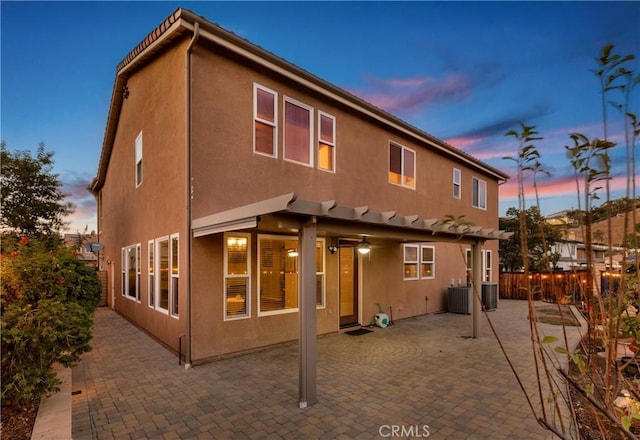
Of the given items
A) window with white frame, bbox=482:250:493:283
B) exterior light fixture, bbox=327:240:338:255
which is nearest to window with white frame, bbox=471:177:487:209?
window with white frame, bbox=482:250:493:283

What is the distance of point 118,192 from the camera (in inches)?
520

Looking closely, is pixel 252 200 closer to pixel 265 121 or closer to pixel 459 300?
pixel 265 121

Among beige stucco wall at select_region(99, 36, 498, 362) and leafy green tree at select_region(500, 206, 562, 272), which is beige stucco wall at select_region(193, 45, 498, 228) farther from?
leafy green tree at select_region(500, 206, 562, 272)

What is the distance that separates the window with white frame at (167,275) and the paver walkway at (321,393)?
3.28 ft

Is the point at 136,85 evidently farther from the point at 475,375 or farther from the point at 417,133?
the point at 475,375

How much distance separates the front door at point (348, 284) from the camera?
991cm

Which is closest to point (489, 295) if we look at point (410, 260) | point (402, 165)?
point (410, 260)

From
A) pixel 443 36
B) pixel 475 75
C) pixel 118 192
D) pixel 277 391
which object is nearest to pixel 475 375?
pixel 277 391

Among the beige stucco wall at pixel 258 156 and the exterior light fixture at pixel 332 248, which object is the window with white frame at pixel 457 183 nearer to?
the beige stucco wall at pixel 258 156

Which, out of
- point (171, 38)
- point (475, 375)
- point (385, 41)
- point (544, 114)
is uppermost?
point (385, 41)

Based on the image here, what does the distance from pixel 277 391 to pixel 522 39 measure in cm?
567

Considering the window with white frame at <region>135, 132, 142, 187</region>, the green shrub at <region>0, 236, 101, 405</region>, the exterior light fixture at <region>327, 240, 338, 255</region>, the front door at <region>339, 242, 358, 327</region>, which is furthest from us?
the window with white frame at <region>135, 132, 142, 187</region>

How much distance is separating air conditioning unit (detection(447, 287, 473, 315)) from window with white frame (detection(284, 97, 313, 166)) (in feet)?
26.1

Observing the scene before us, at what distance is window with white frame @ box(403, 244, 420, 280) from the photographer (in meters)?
12.0
